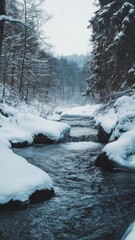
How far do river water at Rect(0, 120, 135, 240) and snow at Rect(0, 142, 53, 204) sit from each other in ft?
1.09

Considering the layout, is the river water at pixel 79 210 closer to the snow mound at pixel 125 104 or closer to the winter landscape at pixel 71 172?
the winter landscape at pixel 71 172

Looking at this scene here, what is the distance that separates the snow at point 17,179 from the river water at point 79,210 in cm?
33

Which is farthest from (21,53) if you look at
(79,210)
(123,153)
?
(79,210)

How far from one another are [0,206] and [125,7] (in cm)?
1452

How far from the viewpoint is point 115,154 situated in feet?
32.1

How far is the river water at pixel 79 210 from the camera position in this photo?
5172mm

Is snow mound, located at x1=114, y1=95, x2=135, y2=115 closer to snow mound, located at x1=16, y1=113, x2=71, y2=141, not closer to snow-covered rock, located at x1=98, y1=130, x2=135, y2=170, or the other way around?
snow mound, located at x1=16, y1=113, x2=71, y2=141

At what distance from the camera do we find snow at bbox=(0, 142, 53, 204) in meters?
6.00

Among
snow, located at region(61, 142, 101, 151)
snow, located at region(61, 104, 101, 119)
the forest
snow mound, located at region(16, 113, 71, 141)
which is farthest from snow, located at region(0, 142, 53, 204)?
snow, located at region(61, 104, 101, 119)

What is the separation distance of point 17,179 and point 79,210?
4.98 feet

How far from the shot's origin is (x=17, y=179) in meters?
6.45

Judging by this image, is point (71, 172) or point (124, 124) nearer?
point (71, 172)

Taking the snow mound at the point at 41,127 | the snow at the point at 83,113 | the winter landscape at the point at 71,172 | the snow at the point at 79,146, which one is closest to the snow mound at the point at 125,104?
the winter landscape at the point at 71,172

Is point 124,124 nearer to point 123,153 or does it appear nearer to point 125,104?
point 123,153
